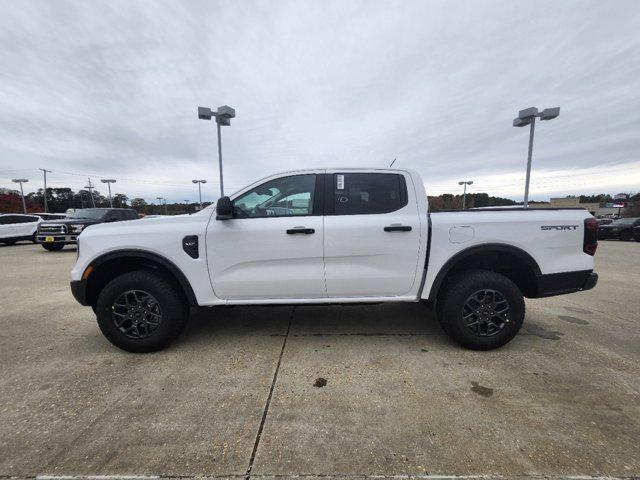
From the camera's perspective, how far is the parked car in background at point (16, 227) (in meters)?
14.2

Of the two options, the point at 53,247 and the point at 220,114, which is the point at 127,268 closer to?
the point at 220,114

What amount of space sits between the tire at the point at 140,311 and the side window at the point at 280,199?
3.41 ft

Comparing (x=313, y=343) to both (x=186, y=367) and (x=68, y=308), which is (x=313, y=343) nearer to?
(x=186, y=367)

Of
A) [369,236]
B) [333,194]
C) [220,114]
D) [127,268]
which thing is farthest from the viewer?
[220,114]

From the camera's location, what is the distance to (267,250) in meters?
2.84

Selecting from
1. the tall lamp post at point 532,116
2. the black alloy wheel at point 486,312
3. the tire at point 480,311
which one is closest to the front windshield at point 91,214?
the tire at point 480,311

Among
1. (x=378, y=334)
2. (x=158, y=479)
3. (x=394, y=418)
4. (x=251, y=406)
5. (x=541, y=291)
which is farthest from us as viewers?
(x=378, y=334)


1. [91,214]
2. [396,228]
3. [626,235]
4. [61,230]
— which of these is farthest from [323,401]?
[626,235]

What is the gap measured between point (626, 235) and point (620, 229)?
42cm

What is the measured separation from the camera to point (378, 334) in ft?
10.9

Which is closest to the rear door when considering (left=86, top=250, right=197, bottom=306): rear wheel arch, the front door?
the front door

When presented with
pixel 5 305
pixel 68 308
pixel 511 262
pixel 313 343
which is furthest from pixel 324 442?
pixel 5 305

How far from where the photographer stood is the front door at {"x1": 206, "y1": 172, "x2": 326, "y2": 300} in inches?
112

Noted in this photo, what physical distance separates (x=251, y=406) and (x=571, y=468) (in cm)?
193
